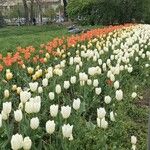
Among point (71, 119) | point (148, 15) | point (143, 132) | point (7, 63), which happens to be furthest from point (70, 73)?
point (148, 15)

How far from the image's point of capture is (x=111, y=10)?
32.8m

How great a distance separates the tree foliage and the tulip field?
71.2ft

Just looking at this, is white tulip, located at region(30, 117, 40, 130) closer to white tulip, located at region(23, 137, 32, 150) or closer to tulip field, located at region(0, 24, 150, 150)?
tulip field, located at region(0, 24, 150, 150)

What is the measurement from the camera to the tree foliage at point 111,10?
107 feet

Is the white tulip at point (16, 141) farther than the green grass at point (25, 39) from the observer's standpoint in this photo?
No

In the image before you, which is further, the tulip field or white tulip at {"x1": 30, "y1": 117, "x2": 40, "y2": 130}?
the tulip field

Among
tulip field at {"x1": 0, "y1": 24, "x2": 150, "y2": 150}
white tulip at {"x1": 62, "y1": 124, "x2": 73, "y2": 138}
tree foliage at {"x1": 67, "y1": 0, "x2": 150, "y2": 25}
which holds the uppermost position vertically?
white tulip at {"x1": 62, "y1": 124, "x2": 73, "y2": 138}

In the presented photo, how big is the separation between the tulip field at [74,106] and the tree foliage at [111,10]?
71.2ft

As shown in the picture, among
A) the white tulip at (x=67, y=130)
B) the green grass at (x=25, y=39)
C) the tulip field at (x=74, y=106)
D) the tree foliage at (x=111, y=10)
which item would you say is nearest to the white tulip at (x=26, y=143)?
the tulip field at (x=74, y=106)

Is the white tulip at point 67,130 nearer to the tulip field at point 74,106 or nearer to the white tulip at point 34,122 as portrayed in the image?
the tulip field at point 74,106

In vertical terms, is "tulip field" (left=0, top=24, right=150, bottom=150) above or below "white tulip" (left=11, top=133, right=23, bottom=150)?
below

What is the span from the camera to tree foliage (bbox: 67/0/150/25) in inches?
1289

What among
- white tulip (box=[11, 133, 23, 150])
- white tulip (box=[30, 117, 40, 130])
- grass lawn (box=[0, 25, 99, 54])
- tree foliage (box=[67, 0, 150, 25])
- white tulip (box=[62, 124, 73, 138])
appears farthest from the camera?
tree foliage (box=[67, 0, 150, 25])

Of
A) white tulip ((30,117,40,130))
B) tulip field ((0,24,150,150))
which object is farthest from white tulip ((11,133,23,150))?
white tulip ((30,117,40,130))
